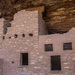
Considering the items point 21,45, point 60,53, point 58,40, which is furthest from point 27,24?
point 60,53

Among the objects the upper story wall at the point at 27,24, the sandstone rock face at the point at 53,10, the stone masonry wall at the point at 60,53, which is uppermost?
the sandstone rock face at the point at 53,10

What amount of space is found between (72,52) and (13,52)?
14.6 ft

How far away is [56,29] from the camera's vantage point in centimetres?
1467

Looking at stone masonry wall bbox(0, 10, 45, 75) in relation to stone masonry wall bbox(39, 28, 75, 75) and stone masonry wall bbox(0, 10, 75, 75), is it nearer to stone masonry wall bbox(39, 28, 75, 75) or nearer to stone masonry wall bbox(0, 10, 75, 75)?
stone masonry wall bbox(0, 10, 75, 75)

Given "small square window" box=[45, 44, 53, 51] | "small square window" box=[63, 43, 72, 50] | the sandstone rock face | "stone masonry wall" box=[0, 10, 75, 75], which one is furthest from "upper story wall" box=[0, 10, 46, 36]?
the sandstone rock face

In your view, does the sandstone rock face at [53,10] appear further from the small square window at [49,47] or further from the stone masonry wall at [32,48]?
the small square window at [49,47]

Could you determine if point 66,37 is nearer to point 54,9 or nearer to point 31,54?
point 31,54

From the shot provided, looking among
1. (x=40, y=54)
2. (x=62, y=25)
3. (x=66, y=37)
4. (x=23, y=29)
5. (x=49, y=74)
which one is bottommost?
(x=49, y=74)

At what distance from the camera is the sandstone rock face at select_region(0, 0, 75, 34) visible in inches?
542

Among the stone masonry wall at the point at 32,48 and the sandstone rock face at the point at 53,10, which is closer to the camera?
the stone masonry wall at the point at 32,48

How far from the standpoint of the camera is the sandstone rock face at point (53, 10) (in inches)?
542

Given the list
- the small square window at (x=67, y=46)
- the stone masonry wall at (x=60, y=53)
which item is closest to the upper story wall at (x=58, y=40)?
the stone masonry wall at (x=60, y=53)

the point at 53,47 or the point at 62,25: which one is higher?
the point at 62,25

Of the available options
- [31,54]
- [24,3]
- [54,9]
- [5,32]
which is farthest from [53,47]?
[24,3]
